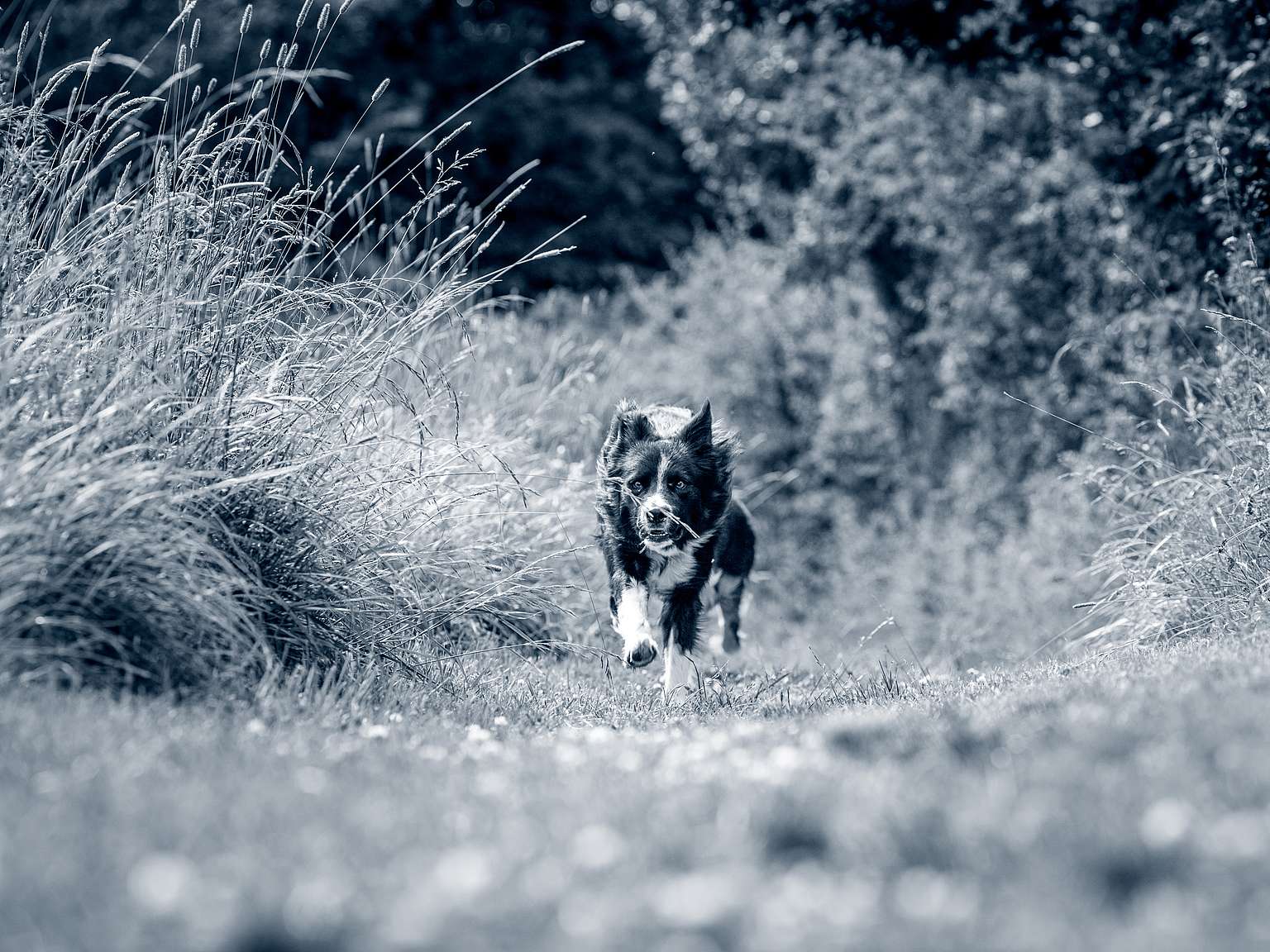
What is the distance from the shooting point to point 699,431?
266 inches

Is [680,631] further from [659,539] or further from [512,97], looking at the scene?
[512,97]

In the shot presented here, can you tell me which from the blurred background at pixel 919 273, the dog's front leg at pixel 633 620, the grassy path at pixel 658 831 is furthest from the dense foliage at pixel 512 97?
the grassy path at pixel 658 831

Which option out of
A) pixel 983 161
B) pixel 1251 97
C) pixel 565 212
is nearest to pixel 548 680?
pixel 1251 97

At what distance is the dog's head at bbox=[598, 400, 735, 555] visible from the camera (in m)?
6.47

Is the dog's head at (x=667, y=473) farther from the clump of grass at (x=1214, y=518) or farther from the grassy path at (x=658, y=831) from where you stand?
the grassy path at (x=658, y=831)

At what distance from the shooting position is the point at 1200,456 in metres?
7.00

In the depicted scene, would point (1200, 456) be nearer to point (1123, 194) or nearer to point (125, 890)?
point (1123, 194)

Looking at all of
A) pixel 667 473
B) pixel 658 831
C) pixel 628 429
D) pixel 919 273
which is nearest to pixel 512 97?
pixel 919 273

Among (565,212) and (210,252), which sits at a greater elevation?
(210,252)

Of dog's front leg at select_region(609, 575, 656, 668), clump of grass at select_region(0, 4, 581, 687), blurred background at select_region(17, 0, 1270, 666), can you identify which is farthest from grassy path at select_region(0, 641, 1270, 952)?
blurred background at select_region(17, 0, 1270, 666)

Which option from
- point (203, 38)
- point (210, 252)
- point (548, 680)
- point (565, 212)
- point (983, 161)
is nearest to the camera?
point (210, 252)

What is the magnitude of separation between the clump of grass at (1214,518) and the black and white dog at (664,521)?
1.90 m

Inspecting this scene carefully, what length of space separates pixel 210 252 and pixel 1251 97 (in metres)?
5.71

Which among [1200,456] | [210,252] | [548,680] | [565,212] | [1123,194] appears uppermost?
[210,252]
